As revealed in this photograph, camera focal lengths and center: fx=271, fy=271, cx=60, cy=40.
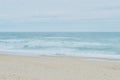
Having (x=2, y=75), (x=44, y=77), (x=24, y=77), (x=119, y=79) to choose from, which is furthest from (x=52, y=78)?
(x=119, y=79)

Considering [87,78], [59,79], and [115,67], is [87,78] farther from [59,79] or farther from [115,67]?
[115,67]

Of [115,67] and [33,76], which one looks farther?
[115,67]

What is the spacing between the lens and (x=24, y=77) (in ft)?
25.6

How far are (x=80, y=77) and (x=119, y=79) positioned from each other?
1.17 metres

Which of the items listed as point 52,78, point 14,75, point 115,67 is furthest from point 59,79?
point 115,67

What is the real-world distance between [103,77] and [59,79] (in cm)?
142

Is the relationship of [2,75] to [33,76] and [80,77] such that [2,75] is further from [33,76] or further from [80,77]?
[80,77]

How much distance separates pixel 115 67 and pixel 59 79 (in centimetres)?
451

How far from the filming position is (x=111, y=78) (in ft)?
26.7

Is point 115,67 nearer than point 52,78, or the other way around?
point 52,78

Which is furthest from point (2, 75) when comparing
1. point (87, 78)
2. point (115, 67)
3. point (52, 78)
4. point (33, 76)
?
point (115, 67)

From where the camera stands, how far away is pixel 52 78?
8016 mm

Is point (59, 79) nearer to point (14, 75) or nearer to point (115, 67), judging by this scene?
point (14, 75)

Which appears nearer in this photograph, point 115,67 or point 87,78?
point 87,78
